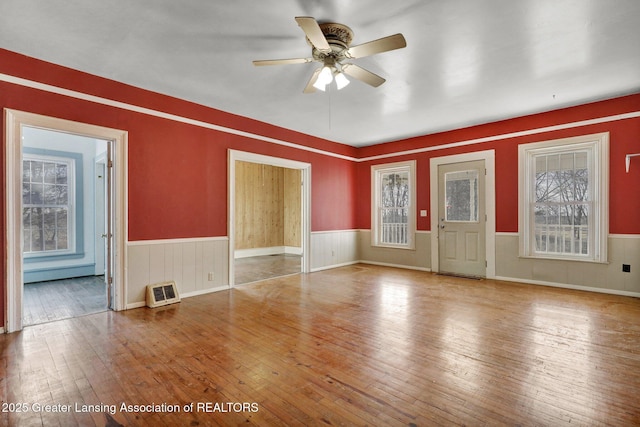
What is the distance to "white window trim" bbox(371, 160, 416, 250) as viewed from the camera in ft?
21.4

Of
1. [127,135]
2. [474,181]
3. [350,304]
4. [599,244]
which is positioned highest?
[127,135]

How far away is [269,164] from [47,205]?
12.8ft

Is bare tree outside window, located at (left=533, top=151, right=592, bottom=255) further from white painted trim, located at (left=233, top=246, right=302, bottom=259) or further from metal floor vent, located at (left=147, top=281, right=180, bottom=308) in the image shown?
white painted trim, located at (left=233, top=246, right=302, bottom=259)

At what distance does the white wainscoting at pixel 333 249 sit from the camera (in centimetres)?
641

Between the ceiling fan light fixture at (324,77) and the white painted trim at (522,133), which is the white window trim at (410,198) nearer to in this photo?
the white painted trim at (522,133)

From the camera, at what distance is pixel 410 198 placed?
6605 mm

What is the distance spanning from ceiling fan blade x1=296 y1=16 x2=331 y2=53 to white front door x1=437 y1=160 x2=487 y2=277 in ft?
13.8

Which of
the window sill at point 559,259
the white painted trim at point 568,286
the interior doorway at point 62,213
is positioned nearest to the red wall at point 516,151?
the window sill at point 559,259

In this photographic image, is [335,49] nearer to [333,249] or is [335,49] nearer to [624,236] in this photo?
[333,249]

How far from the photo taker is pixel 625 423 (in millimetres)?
1711

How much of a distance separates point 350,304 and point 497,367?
1.93 m

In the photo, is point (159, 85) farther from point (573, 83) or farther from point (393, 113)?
point (573, 83)

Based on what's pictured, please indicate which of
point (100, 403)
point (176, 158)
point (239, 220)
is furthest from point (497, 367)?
point (239, 220)

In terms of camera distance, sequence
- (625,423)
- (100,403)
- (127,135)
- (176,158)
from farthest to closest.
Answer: (176,158) < (127,135) < (100,403) < (625,423)
